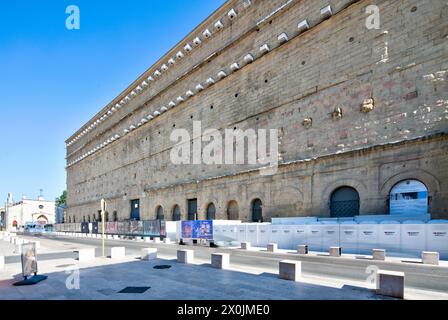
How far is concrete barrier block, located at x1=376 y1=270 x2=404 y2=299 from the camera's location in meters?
7.37

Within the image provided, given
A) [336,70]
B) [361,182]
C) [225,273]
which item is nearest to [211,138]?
[336,70]

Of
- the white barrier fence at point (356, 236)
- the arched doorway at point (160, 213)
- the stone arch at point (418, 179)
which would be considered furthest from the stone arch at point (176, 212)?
the stone arch at point (418, 179)

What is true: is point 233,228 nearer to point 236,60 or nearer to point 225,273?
point 225,273

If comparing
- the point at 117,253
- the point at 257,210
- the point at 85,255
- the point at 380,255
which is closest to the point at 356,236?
the point at 380,255

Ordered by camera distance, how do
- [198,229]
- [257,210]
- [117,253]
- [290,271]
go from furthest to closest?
[257,210] → [198,229] → [117,253] → [290,271]

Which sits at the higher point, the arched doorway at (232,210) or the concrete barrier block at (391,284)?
the concrete barrier block at (391,284)

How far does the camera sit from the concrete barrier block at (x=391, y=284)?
737cm

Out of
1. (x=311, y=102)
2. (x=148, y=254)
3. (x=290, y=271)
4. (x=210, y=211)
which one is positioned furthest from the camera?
(x=210, y=211)

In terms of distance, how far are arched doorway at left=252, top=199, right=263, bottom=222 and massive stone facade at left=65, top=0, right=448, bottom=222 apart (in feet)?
1.91

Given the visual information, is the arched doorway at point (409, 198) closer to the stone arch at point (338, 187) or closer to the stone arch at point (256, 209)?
the stone arch at point (338, 187)

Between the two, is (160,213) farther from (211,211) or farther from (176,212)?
(211,211)

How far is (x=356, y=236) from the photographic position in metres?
18.2

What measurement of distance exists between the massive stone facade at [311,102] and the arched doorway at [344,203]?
601mm

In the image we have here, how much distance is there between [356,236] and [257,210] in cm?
1289
